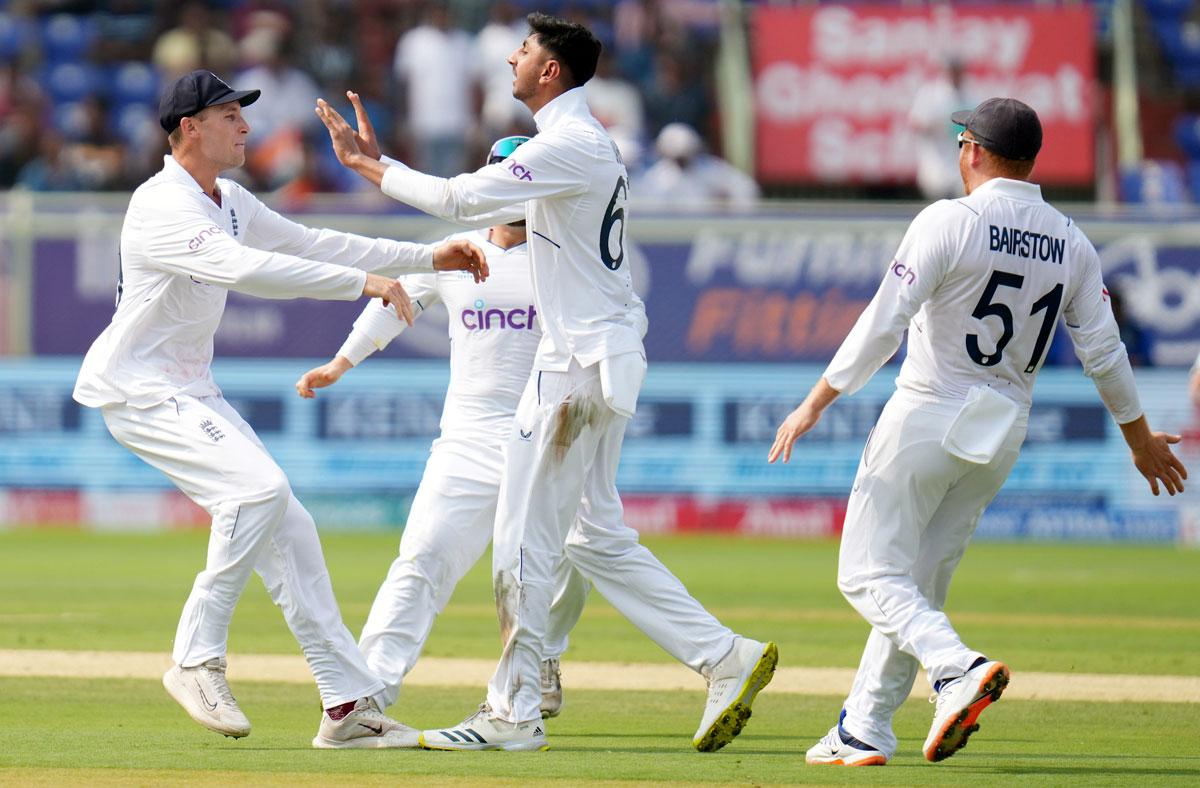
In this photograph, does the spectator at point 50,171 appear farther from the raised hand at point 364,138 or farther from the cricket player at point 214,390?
the raised hand at point 364,138

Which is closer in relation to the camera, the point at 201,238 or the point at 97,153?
the point at 201,238

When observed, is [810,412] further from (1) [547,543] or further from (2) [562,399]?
(1) [547,543]

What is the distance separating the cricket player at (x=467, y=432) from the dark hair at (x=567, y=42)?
767 mm

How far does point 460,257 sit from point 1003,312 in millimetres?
2055

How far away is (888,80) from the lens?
20.1 metres

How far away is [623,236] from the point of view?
7332mm

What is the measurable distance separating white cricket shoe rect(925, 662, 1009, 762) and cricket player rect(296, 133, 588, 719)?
2175mm

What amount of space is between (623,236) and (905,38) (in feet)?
44.5

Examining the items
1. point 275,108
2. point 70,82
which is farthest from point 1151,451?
point 70,82

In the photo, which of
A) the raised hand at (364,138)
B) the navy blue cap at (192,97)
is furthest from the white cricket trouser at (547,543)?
the navy blue cap at (192,97)

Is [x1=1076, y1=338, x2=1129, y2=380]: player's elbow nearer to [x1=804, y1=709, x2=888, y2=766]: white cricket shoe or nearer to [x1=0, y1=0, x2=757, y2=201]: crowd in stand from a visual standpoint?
[x1=804, y1=709, x2=888, y2=766]: white cricket shoe

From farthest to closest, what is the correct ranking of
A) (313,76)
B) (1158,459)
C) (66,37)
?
(66,37) → (313,76) → (1158,459)

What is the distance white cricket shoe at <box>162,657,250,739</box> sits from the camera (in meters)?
7.01

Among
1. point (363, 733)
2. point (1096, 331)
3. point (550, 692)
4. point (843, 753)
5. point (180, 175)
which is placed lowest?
point (550, 692)
